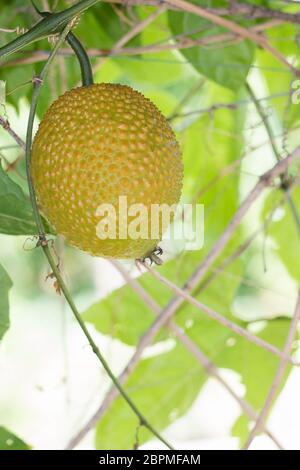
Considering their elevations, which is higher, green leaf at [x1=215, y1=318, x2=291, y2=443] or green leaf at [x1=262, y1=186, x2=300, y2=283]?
green leaf at [x1=262, y1=186, x2=300, y2=283]

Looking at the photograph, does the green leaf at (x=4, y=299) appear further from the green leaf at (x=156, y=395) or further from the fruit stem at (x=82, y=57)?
the green leaf at (x=156, y=395)

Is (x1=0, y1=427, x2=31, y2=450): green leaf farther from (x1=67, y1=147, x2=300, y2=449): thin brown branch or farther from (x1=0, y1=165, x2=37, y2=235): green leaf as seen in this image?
(x1=0, y1=165, x2=37, y2=235): green leaf

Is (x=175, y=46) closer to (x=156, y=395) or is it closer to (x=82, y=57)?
(x=82, y=57)

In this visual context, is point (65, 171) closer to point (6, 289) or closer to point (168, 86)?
point (6, 289)

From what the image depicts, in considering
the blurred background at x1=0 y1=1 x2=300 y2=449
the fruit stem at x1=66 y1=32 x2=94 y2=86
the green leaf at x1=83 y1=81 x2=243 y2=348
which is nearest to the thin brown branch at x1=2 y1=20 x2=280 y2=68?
the blurred background at x1=0 y1=1 x2=300 y2=449

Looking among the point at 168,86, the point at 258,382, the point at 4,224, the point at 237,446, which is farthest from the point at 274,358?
the point at 4,224
